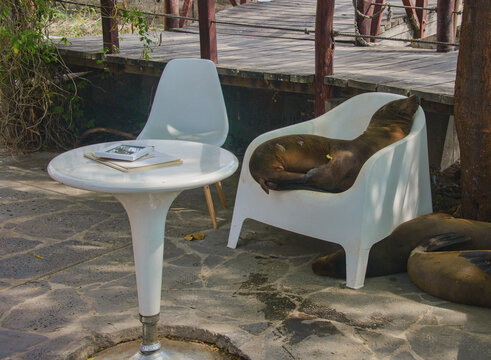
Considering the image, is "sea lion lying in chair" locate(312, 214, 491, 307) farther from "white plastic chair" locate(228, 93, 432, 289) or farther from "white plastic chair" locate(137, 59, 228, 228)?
"white plastic chair" locate(137, 59, 228, 228)

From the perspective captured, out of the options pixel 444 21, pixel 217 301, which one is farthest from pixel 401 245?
pixel 444 21

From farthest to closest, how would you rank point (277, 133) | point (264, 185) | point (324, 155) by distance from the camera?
point (277, 133) → point (324, 155) → point (264, 185)

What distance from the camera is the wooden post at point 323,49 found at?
4930 mm

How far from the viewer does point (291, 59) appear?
626 centimetres

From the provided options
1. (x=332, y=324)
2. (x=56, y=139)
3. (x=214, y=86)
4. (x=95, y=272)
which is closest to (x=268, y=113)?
(x=214, y=86)

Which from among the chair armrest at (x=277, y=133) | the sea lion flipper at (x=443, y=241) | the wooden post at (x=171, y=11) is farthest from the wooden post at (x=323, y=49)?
the wooden post at (x=171, y=11)

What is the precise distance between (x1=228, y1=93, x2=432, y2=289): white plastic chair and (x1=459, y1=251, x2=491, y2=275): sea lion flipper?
0.49 m

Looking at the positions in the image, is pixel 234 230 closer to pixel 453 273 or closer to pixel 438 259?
pixel 438 259

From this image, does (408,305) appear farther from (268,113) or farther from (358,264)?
(268,113)

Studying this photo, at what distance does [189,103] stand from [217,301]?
1.97 meters

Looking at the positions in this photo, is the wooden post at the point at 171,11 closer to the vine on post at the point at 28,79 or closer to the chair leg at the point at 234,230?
the vine on post at the point at 28,79

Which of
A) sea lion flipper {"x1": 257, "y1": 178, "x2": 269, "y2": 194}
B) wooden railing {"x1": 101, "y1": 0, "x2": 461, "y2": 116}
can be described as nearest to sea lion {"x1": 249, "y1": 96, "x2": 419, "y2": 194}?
sea lion flipper {"x1": 257, "y1": 178, "x2": 269, "y2": 194}

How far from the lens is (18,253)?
13.0ft

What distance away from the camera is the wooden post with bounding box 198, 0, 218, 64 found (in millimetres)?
5906
